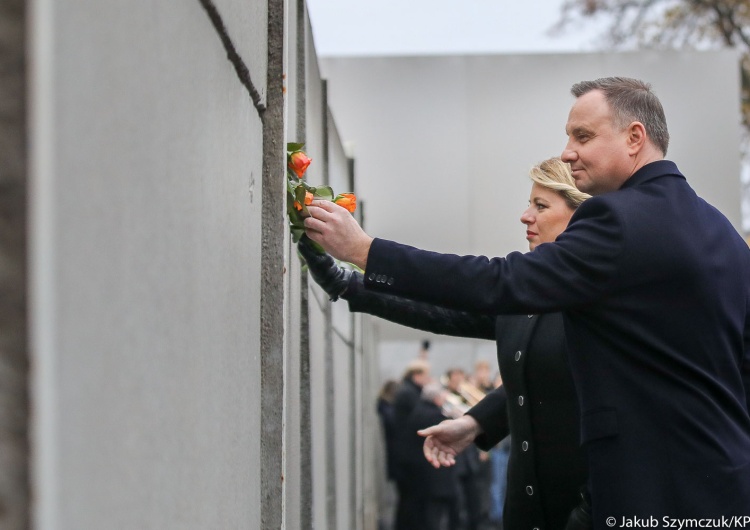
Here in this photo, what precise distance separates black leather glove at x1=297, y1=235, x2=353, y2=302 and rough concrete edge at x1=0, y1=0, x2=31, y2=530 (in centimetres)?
243


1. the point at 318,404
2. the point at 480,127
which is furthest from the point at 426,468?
the point at 318,404

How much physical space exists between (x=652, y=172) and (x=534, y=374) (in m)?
0.94

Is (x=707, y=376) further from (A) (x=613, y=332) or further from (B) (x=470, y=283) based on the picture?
(B) (x=470, y=283)

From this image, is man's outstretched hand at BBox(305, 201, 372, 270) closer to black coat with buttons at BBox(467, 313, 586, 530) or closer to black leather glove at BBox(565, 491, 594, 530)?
black leather glove at BBox(565, 491, 594, 530)

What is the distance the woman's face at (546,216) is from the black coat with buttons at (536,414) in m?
0.29

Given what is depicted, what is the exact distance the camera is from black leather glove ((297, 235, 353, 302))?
127 inches

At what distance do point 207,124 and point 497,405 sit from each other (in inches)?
106

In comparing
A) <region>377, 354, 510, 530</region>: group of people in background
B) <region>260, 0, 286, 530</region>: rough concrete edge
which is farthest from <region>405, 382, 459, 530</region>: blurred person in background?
<region>260, 0, 286, 530</region>: rough concrete edge

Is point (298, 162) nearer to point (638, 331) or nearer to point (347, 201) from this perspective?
point (347, 201)

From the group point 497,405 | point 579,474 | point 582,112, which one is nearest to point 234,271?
point 582,112

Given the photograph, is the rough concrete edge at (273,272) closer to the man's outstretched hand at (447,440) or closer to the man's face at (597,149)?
the man's face at (597,149)

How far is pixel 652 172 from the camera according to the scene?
2818 millimetres

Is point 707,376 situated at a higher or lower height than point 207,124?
lower

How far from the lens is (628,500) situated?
8.53 ft
